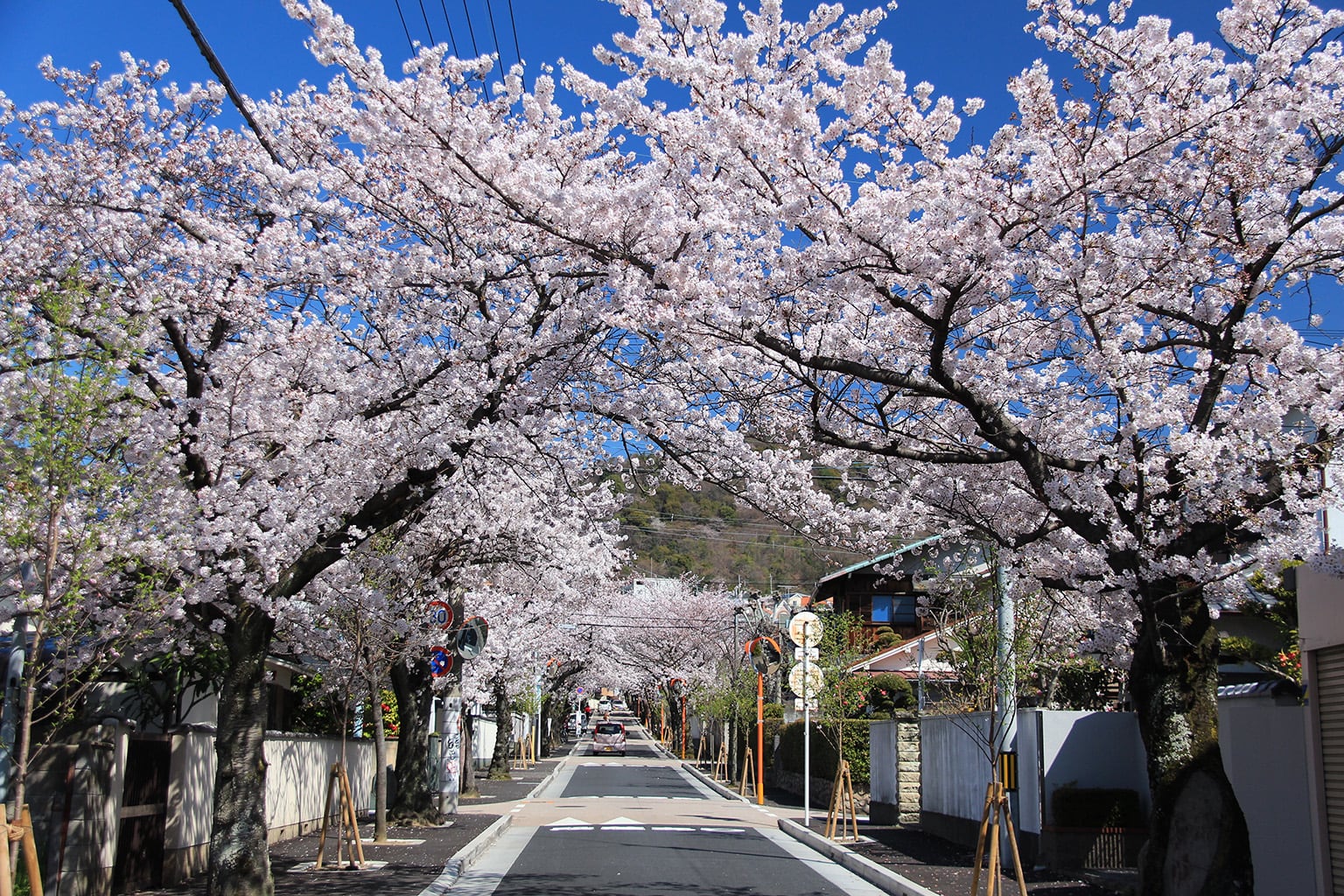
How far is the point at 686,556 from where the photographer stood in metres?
101

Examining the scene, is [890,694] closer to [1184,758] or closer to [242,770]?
[242,770]

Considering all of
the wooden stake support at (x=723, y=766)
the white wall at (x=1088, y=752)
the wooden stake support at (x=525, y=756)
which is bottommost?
the wooden stake support at (x=525, y=756)

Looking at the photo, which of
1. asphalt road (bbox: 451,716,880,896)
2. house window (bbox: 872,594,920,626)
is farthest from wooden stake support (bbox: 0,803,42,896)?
house window (bbox: 872,594,920,626)

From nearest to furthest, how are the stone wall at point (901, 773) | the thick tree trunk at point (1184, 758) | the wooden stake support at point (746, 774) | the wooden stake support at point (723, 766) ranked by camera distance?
the thick tree trunk at point (1184, 758) → the stone wall at point (901, 773) → the wooden stake support at point (746, 774) → the wooden stake support at point (723, 766)

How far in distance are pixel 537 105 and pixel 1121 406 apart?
5566 millimetres

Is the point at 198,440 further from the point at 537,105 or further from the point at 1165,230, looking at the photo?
the point at 1165,230

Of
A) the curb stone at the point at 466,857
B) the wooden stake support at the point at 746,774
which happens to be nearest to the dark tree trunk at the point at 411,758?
the curb stone at the point at 466,857

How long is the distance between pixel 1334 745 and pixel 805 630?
40.3 feet

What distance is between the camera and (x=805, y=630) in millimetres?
21547

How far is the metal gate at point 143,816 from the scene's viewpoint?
1091cm

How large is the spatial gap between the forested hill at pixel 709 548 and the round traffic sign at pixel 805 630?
37058 mm

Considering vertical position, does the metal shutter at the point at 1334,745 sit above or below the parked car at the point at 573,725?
above

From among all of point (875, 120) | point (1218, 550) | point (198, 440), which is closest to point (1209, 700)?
point (1218, 550)

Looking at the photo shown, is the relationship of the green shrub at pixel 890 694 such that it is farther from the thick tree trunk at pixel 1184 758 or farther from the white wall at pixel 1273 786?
the thick tree trunk at pixel 1184 758
